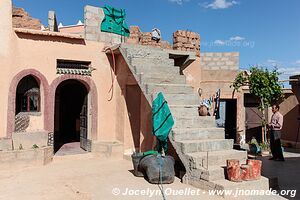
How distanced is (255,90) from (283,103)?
2847 millimetres

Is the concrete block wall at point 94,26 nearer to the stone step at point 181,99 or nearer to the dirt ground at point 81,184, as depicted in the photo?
the stone step at point 181,99

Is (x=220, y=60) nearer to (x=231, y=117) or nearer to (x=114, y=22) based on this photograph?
(x=231, y=117)

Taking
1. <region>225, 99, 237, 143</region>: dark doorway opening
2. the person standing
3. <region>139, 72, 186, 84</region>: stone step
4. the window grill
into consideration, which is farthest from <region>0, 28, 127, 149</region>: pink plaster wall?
<region>225, 99, 237, 143</region>: dark doorway opening

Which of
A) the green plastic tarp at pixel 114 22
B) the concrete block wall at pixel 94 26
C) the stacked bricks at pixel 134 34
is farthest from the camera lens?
the stacked bricks at pixel 134 34

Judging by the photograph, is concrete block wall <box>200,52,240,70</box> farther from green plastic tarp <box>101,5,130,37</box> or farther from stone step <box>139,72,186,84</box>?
stone step <box>139,72,186,84</box>

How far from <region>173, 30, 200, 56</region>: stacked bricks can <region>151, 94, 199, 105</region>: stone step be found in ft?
13.1

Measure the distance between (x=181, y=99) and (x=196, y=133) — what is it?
4.01 ft

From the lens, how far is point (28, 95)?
926cm

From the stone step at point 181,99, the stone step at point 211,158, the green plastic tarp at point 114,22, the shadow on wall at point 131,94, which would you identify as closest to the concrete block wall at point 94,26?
the green plastic tarp at point 114,22

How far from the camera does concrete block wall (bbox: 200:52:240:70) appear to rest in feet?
45.0

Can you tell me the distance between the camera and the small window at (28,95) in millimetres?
9148

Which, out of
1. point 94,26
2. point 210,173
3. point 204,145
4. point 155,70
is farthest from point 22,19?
point 210,173

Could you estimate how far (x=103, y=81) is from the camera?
1025 cm

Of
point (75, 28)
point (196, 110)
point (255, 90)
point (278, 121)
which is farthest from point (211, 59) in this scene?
point (75, 28)
